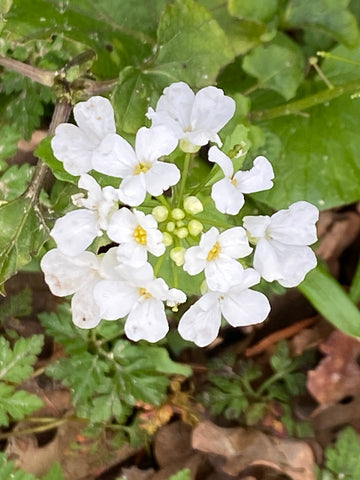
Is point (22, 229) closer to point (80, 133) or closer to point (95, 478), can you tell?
point (80, 133)

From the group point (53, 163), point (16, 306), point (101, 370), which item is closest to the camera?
point (53, 163)

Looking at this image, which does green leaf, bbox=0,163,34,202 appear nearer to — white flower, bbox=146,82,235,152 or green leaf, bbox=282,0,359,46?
white flower, bbox=146,82,235,152

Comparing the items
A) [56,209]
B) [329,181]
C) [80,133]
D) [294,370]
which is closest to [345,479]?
[294,370]

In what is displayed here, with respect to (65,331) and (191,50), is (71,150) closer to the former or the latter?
(191,50)

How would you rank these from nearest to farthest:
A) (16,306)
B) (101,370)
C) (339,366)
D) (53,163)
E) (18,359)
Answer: (53,163) < (18,359) < (101,370) < (16,306) < (339,366)

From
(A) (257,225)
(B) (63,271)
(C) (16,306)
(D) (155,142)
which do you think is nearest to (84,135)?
(D) (155,142)

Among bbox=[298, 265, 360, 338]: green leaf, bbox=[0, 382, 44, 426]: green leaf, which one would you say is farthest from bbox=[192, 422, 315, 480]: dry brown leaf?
bbox=[0, 382, 44, 426]: green leaf

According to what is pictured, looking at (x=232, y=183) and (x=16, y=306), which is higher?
(x=232, y=183)

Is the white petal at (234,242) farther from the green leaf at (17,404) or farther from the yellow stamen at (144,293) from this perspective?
the green leaf at (17,404)

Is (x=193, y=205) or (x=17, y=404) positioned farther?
(x=17, y=404)
